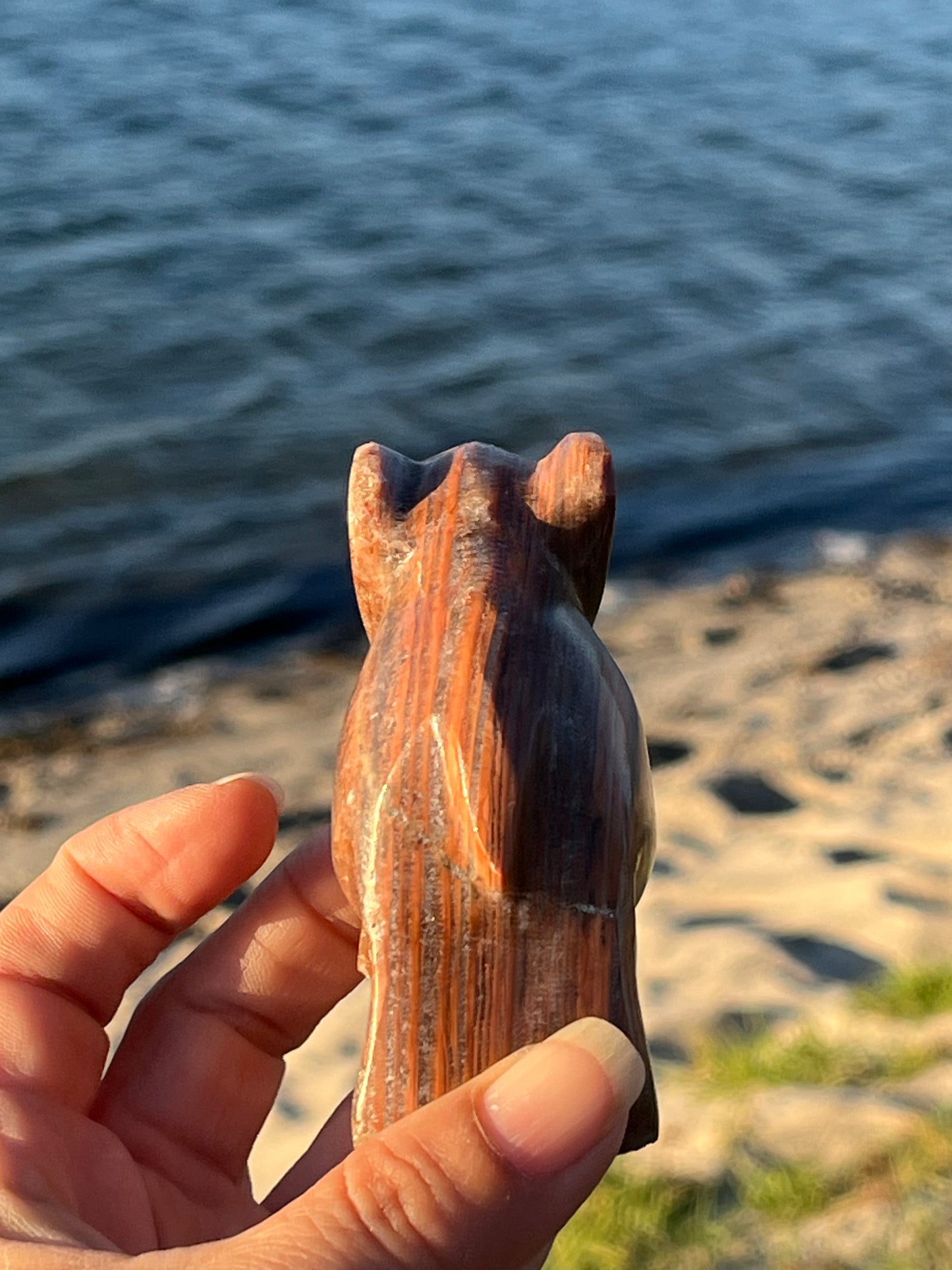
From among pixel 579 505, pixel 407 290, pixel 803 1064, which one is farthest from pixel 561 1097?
pixel 407 290

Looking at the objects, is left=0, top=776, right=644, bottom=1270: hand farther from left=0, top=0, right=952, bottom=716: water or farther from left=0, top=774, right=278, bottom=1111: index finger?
left=0, top=0, right=952, bottom=716: water

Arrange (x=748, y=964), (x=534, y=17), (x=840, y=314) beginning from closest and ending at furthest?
(x=748, y=964)
(x=840, y=314)
(x=534, y=17)

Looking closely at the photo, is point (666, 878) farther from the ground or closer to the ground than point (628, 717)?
closer to the ground

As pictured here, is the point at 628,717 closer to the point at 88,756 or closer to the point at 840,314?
the point at 88,756

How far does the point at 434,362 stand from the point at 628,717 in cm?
685

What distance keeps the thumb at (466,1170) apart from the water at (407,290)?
459 cm

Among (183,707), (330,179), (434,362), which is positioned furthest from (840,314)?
(183,707)

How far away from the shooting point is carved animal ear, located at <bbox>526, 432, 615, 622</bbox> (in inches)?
80.3

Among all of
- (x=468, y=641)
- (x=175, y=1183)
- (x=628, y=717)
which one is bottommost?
(x=175, y=1183)

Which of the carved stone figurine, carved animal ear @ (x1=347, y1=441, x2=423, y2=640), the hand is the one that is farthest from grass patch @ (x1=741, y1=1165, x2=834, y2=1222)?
carved animal ear @ (x1=347, y1=441, x2=423, y2=640)

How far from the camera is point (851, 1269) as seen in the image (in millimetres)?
2666

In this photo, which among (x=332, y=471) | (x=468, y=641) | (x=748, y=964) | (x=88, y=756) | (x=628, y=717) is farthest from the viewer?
(x=332, y=471)

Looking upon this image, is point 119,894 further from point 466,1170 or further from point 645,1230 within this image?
point 645,1230

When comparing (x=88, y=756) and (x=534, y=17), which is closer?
(x=88, y=756)
